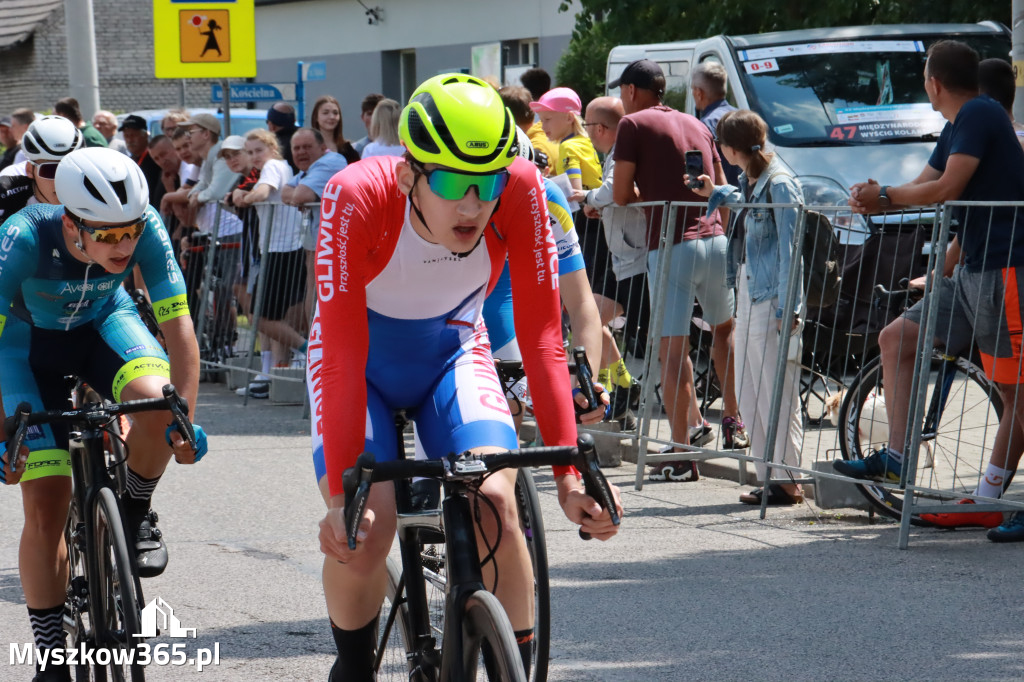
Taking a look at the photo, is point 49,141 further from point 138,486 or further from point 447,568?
point 447,568

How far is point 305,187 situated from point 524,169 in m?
7.49

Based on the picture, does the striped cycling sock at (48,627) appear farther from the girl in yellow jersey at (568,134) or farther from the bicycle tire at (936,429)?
the girl in yellow jersey at (568,134)

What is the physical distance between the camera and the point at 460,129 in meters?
3.42

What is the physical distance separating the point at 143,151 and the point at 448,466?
12140 mm

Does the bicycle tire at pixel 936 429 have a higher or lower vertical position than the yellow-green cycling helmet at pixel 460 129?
lower

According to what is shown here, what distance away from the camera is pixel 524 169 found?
3.97m

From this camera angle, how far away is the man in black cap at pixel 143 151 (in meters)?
14.1

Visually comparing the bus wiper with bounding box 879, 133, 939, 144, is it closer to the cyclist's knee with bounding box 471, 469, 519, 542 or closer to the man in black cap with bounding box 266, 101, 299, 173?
the man in black cap with bounding box 266, 101, 299, 173

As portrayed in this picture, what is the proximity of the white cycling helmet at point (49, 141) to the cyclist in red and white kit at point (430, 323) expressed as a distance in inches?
110

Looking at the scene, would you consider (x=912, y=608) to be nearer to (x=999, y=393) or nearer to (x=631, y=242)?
(x=999, y=393)

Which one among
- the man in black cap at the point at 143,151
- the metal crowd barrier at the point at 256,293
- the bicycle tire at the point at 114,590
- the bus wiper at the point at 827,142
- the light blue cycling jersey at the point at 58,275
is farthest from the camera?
the man in black cap at the point at 143,151

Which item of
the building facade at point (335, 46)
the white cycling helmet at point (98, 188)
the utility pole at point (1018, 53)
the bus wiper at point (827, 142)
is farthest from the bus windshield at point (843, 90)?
the building facade at point (335, 46)

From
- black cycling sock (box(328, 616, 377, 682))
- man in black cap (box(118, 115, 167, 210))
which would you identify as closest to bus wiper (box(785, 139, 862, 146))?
man in black cap (box(118, 115, 167, 210))

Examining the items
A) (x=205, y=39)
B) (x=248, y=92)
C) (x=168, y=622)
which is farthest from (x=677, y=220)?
(x=248, y=92)
